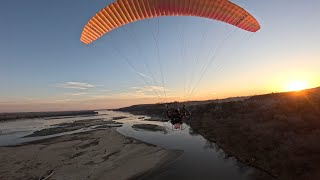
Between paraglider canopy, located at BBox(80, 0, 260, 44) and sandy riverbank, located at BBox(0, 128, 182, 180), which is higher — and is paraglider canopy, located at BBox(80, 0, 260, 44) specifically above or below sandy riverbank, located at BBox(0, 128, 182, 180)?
above

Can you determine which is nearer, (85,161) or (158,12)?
(158,12)

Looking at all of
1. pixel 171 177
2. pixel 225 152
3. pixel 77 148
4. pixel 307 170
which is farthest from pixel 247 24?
pixel 77 148

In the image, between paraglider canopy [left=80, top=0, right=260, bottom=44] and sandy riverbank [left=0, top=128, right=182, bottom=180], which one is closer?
paraglider canopy [left=80, top=0, right=260, bottom=44]

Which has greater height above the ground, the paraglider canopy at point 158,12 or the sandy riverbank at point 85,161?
the paraglider canopy at point 158,12

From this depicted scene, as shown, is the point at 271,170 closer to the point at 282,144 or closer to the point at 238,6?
the point at 282,144

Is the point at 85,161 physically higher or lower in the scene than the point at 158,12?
lower

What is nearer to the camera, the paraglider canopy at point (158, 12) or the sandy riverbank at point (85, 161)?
the paraglider canopy at point (158, 12)
